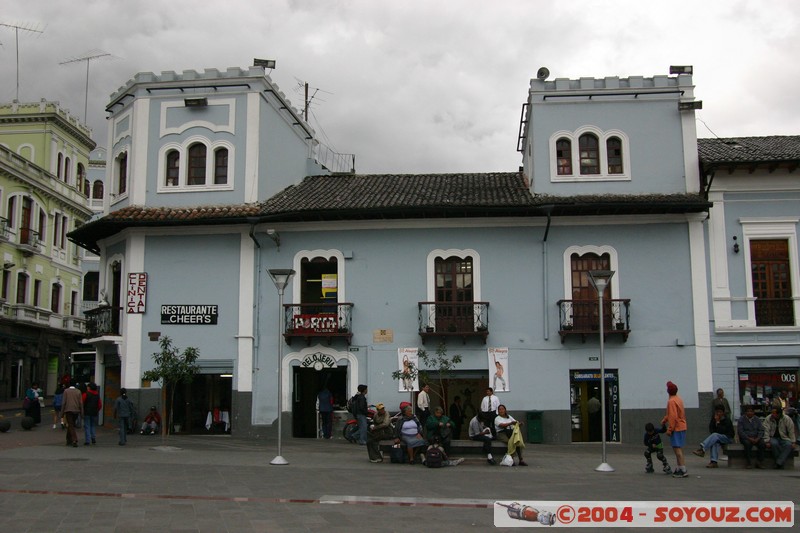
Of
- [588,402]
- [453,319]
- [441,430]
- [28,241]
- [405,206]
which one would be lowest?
[441,430]

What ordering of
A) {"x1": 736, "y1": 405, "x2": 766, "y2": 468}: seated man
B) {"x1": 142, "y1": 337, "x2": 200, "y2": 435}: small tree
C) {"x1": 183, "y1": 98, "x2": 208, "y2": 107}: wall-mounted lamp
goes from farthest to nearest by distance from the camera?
{"x1": 183, "y1": 98, "x2": 208, "y2": 107}: wall-mounted lamp
{"x1": 142, "y1": 337, "x2": 200, "y2": 435}: small tree
{"x1": 736, "y1": 405, "x2": 766, "y2": 468}: seated man

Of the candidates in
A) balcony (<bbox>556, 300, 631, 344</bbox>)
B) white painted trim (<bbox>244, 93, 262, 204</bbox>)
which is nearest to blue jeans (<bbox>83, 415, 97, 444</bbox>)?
white painted trim (<bbox>244, 93, 262, 204</bbox>)

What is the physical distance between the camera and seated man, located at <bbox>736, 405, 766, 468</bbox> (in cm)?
1728

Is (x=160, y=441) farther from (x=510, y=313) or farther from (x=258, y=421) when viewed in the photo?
(x=510, y=313)

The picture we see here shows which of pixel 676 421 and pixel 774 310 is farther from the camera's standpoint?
pixel 774 310

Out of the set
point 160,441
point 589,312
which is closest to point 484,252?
point 589,312

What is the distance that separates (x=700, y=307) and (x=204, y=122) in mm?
16216

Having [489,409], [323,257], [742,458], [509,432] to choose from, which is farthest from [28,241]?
[742,458]

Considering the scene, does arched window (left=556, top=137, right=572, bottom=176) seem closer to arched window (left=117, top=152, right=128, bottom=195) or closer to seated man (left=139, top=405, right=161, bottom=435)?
arched window (left=117, top=152, right=128, bottom=195)

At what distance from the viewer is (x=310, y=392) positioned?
83.0 ft

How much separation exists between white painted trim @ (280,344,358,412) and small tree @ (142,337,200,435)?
2646mm

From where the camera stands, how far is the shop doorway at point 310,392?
24797 mm

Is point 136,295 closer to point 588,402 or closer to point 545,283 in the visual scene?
point 545,283

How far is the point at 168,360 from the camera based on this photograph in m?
22.6
